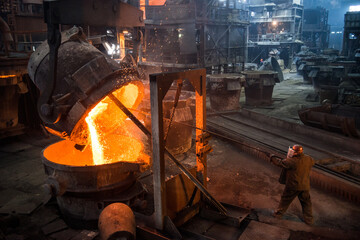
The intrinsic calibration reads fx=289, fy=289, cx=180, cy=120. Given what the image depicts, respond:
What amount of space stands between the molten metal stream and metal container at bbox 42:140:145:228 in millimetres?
500

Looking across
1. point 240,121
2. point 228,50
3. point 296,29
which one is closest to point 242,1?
point 296,29

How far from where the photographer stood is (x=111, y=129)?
4602 millimetres

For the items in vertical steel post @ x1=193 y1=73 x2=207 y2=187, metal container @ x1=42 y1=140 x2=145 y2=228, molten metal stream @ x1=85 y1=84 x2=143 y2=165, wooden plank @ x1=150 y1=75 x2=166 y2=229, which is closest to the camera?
wooden plank @ x1=150 y1=75 x2=166 y2=229

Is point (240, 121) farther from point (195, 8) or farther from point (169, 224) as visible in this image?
point (195, 8)

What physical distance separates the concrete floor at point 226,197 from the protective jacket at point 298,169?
2.08 ft

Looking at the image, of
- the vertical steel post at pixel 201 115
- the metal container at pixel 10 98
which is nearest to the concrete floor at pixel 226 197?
the metal container at pixel 10 98

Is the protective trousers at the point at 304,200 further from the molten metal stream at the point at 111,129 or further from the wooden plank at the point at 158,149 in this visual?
the molten metal stream at the point at 111,129

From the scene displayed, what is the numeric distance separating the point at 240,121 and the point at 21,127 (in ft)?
21.6

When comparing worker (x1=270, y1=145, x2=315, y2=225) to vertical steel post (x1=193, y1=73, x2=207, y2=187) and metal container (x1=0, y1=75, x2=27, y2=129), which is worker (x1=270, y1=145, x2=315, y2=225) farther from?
metal container (x1=0, y1=75, x2=27, y2=129)

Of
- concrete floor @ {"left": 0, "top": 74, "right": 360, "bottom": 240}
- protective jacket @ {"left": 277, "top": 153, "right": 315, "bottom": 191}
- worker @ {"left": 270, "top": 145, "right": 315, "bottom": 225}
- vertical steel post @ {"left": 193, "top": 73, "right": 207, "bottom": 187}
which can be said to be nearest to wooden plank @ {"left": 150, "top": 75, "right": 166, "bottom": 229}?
vertical steel post @ {"left": 193, "top": 73, "right": 207, "bottom": 187}

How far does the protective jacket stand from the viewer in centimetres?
445

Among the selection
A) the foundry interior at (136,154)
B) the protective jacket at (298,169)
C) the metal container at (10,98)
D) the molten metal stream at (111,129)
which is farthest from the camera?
the metal container at (10,98)

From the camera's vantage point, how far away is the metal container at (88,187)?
12.7 feet

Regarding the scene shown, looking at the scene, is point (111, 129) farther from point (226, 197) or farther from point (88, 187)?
point (226, 197)
